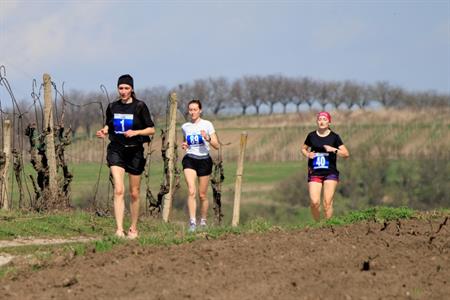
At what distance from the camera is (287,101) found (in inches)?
4719

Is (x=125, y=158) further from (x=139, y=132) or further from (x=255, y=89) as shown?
(x=255, y=89)

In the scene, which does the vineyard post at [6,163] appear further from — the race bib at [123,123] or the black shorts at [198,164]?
the race bib at [123,123]

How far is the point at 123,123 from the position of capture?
1200 centimetres

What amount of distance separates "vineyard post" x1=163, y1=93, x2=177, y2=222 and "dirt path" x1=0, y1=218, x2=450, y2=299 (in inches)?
275

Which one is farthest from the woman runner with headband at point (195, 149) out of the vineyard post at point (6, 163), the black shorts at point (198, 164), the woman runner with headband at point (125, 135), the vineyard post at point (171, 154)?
the vineyard post at point (6, 163)

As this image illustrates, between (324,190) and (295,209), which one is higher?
(324,190)

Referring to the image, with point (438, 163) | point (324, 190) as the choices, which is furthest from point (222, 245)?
point (438, 163)

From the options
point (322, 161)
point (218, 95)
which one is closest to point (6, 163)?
point (322, 161)

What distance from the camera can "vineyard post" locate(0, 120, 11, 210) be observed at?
16547mm

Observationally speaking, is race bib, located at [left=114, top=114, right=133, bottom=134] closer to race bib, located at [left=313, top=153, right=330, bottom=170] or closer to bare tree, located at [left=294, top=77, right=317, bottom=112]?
race bib, located at [left=313, top=153, right=330, bottom=170]

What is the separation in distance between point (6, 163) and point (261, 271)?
31.0 feet

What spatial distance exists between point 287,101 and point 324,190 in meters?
107

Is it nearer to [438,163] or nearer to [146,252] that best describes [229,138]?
[438,163]

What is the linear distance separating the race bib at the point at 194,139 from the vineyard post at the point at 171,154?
3.31 m
